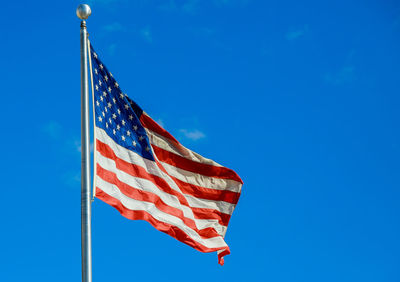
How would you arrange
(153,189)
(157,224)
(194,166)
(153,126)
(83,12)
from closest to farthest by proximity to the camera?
(83,12), (157,224), (153,189), (153,126), (194,166)

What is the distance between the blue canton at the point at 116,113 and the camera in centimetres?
1527

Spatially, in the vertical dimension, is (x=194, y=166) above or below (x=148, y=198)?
above

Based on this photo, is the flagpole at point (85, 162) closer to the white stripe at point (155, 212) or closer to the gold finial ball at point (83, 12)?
the gold finial ball at point (83, 12)

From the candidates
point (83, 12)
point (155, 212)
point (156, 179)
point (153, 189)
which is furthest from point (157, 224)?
point (83, 12)

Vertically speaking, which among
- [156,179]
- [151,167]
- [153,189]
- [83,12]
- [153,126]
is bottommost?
[153,189]

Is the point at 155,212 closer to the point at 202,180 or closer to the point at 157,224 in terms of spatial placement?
the point at 157,224

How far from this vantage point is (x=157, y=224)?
52.6 ft

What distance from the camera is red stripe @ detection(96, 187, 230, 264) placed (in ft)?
46.5

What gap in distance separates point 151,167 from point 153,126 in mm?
1606

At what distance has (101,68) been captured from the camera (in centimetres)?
1584

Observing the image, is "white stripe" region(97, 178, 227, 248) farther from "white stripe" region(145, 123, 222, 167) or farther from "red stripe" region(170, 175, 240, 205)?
"white stripe" region(145, 123, 222, 167)

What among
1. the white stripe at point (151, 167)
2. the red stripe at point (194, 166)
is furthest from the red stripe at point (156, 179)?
the red stripe at point (194, 166)

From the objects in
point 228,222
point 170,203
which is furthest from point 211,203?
point 170,203

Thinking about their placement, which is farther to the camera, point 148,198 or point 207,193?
point 207,193
